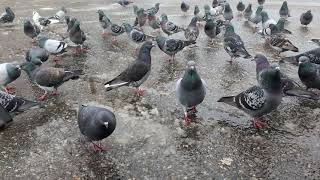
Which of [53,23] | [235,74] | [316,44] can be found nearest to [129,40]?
[53,23]

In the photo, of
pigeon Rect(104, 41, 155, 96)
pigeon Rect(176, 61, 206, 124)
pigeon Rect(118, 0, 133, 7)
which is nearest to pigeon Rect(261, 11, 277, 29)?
pigeon Rect(118, 0, 133, 7)

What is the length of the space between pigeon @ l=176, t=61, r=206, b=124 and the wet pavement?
41 cm

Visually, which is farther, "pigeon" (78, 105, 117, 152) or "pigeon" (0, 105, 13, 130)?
"pigeon" (0, 105, 13, 130)

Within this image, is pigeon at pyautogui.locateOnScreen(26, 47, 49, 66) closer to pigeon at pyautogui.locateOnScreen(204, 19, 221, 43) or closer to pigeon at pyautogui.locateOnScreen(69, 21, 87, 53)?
pigeon at pyautogui.locateOnScreen(69, 21, 87, 53)

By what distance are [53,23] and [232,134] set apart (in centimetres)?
876

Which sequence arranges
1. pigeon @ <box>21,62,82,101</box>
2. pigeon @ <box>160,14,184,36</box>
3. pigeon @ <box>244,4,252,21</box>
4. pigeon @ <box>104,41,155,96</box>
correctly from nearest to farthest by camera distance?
1. pigeon @ <box>21,62,82,101</box>
2. pigeon @ <box>104,41,155,96</box>
3. pigeon @ <box>160,14,184,36</box>
4. pigeon @ <box>244,4,252,21</box>

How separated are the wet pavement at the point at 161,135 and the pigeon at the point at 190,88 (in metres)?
0.41

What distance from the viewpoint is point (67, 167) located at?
5137 mm

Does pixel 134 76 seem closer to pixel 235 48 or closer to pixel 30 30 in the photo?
pixel 235 48

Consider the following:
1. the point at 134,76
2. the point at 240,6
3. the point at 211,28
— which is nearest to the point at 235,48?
the point at 211,28

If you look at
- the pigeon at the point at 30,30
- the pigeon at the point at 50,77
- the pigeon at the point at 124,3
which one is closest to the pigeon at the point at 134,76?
the pigeon at the point at 50,77

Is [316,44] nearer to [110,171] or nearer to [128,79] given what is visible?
[128,79]

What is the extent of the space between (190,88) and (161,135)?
0.91 m

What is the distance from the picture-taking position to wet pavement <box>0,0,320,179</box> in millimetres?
5102
